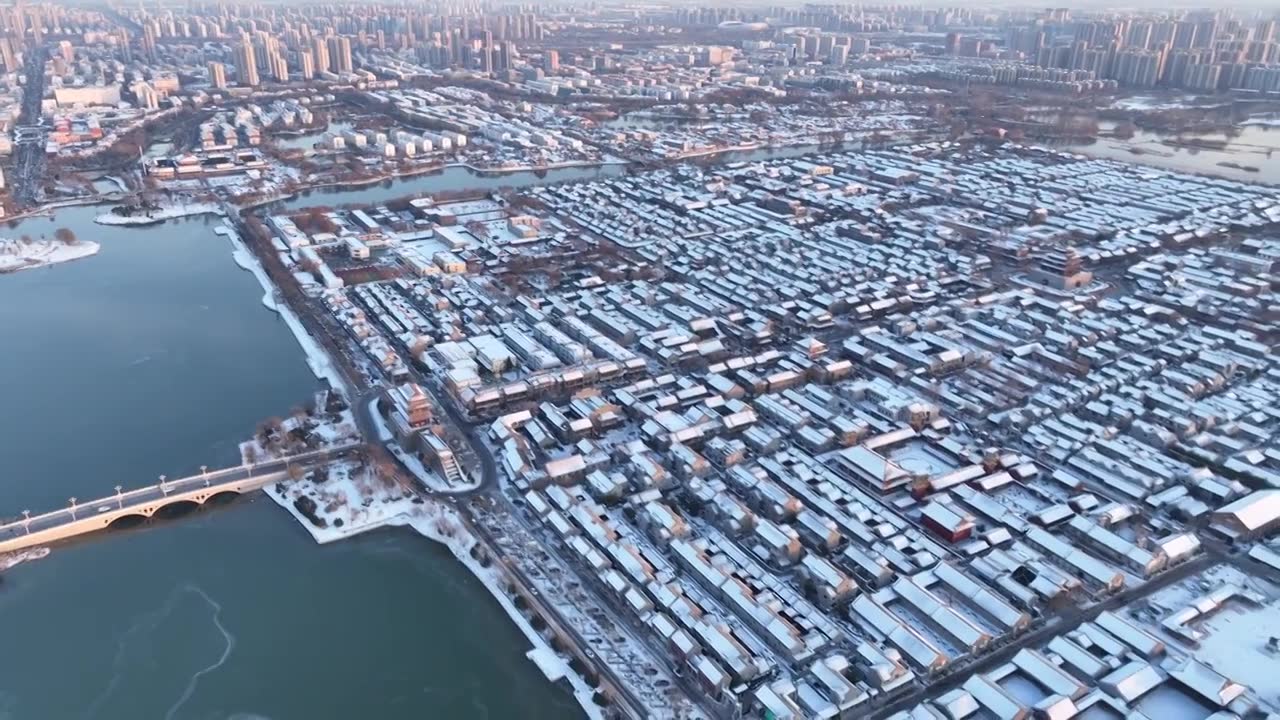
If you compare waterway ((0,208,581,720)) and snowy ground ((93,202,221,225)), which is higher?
snowy ground ((93,202,221,225))

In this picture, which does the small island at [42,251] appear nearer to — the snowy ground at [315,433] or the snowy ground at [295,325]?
the snowy ground at [295,325]

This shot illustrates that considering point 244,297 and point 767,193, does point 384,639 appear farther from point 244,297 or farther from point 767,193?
point 767,193

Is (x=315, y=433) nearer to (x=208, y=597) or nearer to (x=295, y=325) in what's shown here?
(x=208, y=597)

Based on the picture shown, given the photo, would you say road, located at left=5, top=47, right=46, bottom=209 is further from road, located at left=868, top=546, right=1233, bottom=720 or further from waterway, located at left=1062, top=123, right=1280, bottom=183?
waterway, located at left=1062, top=123, right=1280, bottom=183

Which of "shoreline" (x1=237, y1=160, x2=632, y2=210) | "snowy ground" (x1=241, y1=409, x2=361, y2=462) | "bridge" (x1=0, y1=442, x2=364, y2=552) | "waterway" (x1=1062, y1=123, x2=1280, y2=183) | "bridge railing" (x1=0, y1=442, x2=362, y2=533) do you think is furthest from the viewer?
"waterway" (x1=1062, y1=123, x2=1280, y2=183)

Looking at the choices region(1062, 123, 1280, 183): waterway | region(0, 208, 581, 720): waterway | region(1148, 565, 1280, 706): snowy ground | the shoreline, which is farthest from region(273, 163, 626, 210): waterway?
region(1148, 565, 1280, 706): snowy ground

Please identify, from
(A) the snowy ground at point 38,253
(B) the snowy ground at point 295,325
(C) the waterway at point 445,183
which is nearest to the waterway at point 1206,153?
(C) the waterway at point 445,183
